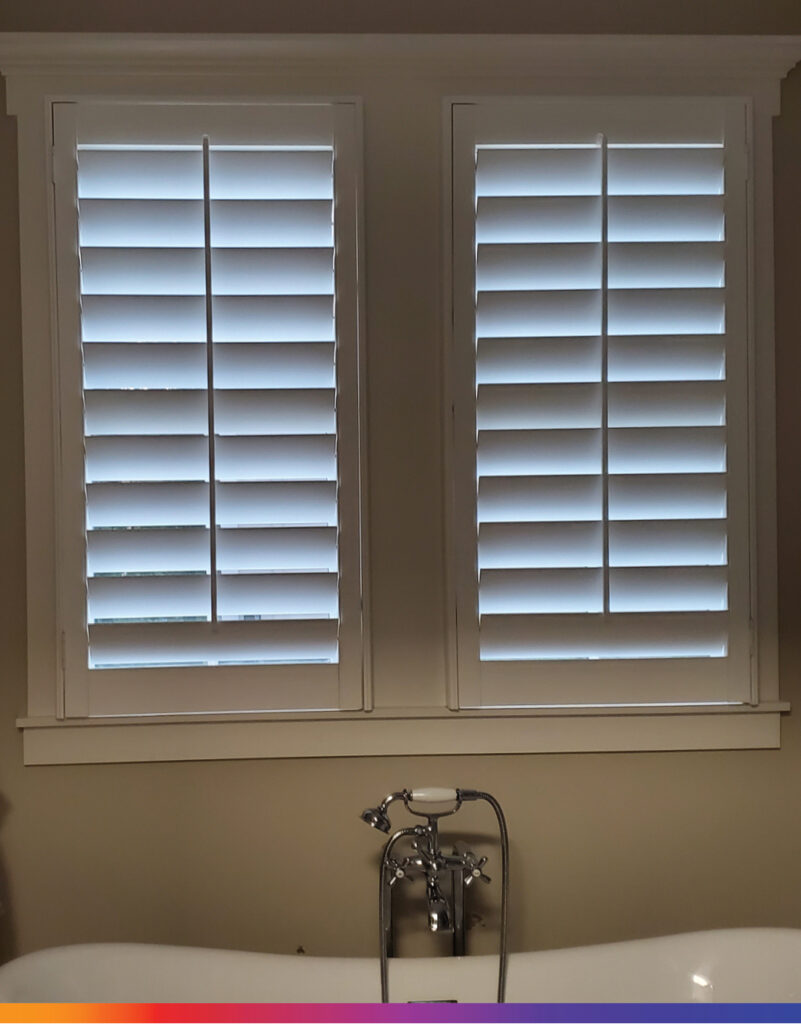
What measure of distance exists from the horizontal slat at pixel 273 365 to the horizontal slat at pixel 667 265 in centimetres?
64

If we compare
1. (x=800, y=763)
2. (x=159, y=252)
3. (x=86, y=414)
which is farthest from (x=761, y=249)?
(x=86, y=414)

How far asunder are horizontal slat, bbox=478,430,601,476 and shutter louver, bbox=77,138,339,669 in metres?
0.35

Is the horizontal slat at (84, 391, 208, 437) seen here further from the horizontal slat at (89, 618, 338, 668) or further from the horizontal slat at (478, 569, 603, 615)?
the horizontal slat at (478, 569, 603, 615)

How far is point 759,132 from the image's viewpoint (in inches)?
82.2

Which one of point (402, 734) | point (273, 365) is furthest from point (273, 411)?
point (402, 734)

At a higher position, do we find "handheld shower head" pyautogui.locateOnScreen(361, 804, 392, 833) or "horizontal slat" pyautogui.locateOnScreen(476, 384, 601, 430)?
"horizontal slat" pyautogui.locateOnScreen(476, 384, 601, 430)

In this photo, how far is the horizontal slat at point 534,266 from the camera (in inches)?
80.5

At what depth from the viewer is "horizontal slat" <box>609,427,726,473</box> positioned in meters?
2.07

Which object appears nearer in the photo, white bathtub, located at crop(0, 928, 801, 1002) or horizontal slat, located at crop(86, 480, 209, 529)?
white bathtub, located at crop(0, 928, 801, 1002)

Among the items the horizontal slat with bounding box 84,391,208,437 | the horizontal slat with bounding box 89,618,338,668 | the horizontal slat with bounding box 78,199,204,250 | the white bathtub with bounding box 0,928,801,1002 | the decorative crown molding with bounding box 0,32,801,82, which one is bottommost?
the white bathtub with bounding box 0,928,801,1002

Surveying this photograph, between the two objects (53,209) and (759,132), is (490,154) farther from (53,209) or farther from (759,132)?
(53,209)

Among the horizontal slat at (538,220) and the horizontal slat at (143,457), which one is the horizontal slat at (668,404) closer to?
the horizontal slat at (538,220)

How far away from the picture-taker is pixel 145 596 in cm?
203

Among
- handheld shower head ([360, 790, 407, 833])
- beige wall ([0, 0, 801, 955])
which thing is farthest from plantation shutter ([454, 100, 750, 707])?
handheld shower head ([360, 790, 407, 833])
